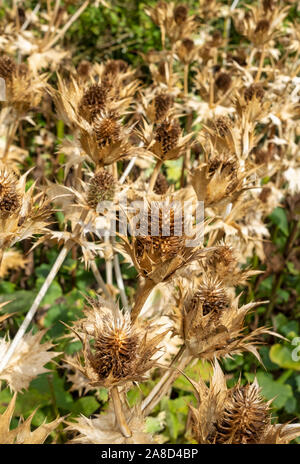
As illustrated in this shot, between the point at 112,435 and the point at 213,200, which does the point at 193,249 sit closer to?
the point at 213,200

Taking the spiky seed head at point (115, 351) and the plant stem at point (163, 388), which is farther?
the plant stem at point (163, 388)

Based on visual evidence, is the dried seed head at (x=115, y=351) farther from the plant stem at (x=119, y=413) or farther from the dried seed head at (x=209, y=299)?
the dried seed head at (x=209, y=299)

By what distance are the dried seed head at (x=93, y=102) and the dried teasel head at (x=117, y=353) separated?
0.69m

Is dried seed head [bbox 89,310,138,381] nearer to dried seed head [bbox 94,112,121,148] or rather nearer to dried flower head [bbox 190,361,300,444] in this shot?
dried flower head [bbox 190,361,300,444]

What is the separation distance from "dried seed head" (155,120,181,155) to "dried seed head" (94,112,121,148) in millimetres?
184

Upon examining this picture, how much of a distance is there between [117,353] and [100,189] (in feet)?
1.90

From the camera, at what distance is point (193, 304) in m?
1.12

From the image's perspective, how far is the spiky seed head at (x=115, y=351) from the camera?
929mm

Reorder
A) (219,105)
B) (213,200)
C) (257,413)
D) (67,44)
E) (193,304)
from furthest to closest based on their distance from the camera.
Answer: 1. (67,44)
2. (219,105)
3. (213,200)
4. (193,304)
5. (257,413)

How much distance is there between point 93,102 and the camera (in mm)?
1415

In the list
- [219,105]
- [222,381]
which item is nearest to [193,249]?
[222,381]

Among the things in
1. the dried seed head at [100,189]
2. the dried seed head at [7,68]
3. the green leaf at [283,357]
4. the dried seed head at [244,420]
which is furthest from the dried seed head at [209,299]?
the dried seed head at [7,68]

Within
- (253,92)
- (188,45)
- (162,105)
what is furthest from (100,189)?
(188,45)
